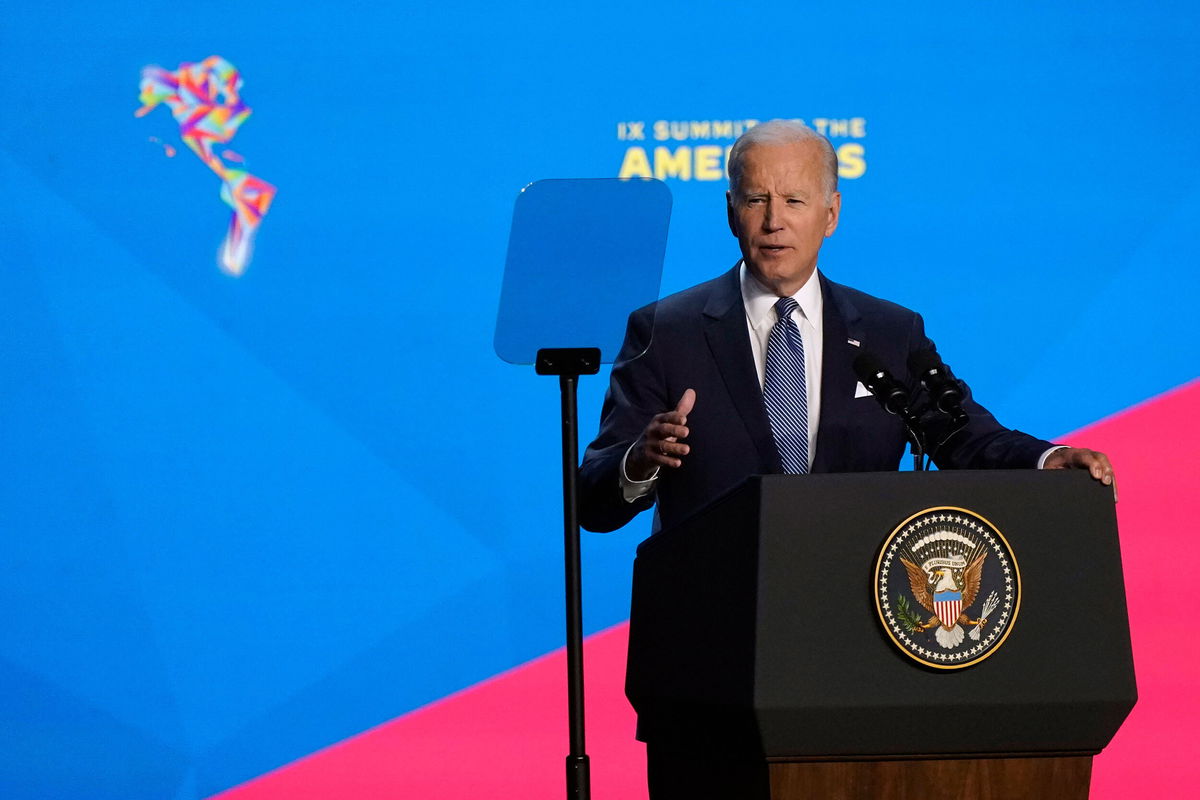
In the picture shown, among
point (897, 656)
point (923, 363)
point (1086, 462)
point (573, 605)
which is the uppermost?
point (923, 363)

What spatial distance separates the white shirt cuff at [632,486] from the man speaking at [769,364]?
2.6 inches

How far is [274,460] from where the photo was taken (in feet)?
11.0

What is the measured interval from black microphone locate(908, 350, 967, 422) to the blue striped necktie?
1.26ft

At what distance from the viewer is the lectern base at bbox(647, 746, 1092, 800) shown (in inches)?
51.6

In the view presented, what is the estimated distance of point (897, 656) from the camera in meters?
1.30

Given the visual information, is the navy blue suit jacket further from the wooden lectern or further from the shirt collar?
the wooden lectern

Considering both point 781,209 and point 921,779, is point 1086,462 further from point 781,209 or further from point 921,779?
point 781,209

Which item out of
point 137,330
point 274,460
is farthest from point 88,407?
point 274,460

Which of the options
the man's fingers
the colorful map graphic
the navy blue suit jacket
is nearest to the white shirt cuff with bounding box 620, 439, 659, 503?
the navy blue suit jacket

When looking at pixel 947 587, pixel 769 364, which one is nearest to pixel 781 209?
pixel 769 364

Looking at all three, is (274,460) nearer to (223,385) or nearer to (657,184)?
(223,385)

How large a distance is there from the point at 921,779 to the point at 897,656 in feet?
0.42

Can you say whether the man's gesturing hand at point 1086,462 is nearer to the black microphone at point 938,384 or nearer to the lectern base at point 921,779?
the black microphone at point 938,384

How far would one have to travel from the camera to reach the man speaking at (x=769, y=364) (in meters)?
1.93
